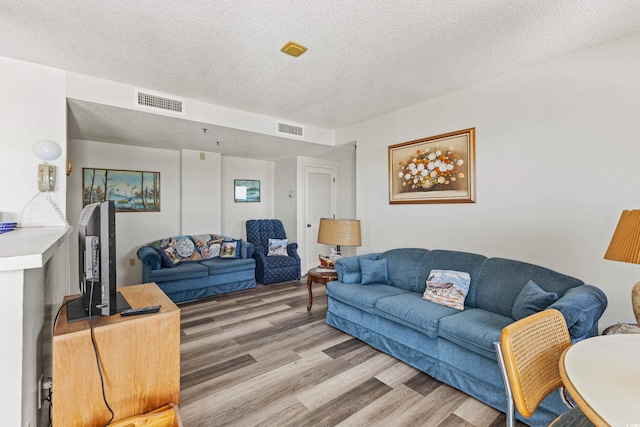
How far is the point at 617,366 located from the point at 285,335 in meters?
2.58

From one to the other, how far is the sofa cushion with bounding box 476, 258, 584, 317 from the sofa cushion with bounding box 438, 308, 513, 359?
122mm

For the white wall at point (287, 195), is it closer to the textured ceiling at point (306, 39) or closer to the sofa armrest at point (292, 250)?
the sofa armrest at point (292, 250)

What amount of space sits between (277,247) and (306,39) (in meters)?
3.83

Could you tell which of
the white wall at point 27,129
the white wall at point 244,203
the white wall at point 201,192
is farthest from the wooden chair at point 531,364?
the white wall at point 244,203

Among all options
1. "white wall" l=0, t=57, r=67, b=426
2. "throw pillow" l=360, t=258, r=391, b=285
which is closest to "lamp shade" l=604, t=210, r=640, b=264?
"throw pillow" l=360, t=258, r=391, b=285

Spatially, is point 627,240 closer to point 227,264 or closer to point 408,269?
point 408,269

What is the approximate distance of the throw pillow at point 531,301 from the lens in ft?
6.32

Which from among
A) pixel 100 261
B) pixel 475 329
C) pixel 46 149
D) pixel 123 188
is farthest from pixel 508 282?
pixel 123 188

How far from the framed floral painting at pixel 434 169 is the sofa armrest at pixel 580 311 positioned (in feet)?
4.55

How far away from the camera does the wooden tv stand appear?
1.17 m

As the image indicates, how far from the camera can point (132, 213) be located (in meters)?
4.73

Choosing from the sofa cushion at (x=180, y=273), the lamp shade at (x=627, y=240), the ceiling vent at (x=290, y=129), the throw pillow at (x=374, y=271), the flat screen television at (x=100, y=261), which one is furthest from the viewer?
the ceiling vent at (x=290, y=129)

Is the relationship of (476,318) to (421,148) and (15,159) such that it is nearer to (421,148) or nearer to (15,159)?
(421,148)

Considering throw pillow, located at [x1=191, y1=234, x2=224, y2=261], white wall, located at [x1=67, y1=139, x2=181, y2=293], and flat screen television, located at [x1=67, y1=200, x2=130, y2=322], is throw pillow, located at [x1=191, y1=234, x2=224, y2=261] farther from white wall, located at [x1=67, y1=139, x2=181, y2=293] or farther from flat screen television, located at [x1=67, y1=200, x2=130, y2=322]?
flat screen television, located at [x1=67, y1=200, x2=130, y2=322]
